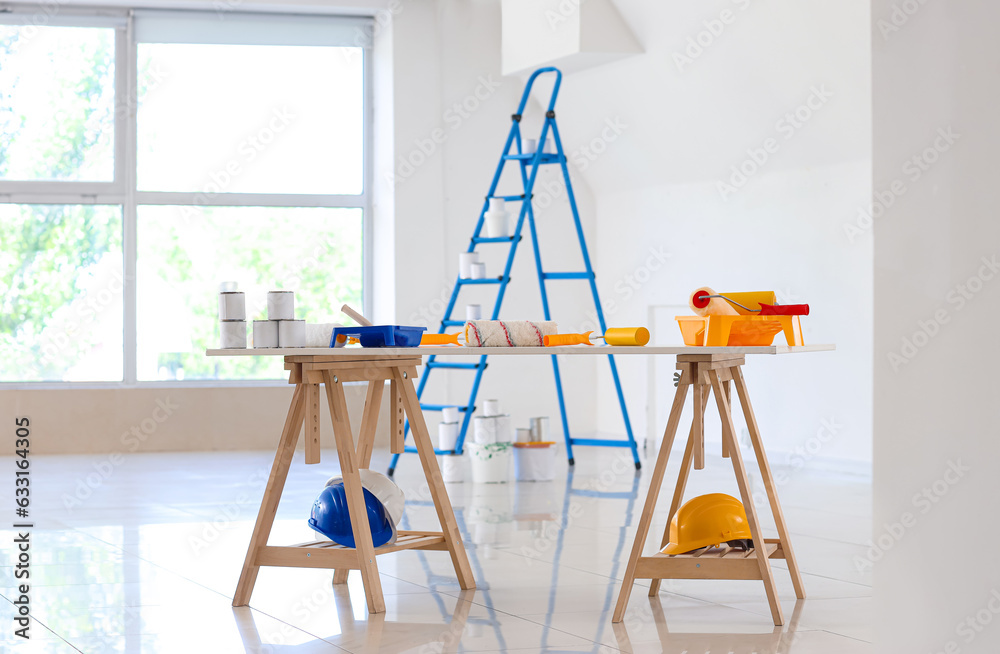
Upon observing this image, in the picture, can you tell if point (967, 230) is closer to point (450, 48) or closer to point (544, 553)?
point (544, 553)

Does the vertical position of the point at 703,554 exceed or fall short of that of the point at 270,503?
it falls short

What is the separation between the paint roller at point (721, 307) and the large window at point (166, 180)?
14.8 feet

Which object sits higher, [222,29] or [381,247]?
[222,29]

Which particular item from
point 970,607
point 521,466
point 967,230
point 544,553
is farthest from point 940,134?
point 521,466

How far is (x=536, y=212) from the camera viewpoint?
7.46 meters

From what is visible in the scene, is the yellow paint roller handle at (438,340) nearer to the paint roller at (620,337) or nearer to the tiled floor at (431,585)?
the paint roller at (620,337)

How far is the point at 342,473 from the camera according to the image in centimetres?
296

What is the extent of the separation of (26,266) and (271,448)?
76.1 inches

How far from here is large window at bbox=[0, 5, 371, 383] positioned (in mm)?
7047

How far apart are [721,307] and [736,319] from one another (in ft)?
0.20

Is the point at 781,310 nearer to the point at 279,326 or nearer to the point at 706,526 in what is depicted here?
the point at 706,526

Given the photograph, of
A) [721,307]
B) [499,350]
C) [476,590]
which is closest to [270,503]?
[476,590]

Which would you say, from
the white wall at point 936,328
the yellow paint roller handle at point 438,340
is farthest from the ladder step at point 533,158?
the white wall at point 936,328

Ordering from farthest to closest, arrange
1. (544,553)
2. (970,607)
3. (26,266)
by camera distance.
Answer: (26,266), (544,553), (970,607)
